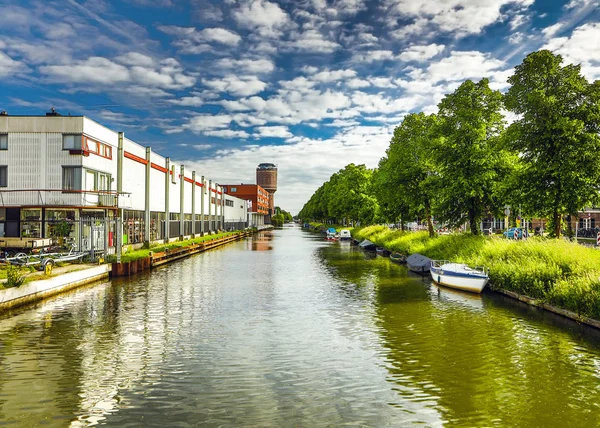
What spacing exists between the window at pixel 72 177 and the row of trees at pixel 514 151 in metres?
29.2

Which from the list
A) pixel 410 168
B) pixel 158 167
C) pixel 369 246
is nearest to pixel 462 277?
pixel 410 168

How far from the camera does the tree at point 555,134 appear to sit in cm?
2600

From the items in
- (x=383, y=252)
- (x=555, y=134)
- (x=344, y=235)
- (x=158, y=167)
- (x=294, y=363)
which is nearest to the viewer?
(x=294, y=363)

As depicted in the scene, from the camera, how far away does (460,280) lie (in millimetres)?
25922

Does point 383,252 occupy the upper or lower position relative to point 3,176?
lower

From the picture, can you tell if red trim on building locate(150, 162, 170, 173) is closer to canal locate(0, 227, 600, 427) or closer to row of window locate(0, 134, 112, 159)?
row of window locate(0, 134, 112, 159)

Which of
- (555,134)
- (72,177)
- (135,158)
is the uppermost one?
(135,158)

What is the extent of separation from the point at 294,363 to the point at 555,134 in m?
23.4

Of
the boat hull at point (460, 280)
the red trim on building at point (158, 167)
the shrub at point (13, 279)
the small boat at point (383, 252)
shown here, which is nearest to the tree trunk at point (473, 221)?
the boat hull at point (460, 280)

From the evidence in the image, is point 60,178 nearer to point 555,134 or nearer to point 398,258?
point 398,258

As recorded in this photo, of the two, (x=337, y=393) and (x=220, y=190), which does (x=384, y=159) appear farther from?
(x=337, y=393)

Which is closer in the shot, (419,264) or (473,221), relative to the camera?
(419,264)

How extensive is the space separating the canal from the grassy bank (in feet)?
3.80

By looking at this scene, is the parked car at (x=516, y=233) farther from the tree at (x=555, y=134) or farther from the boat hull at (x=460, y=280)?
the boat hull at (x=460, y=280)
